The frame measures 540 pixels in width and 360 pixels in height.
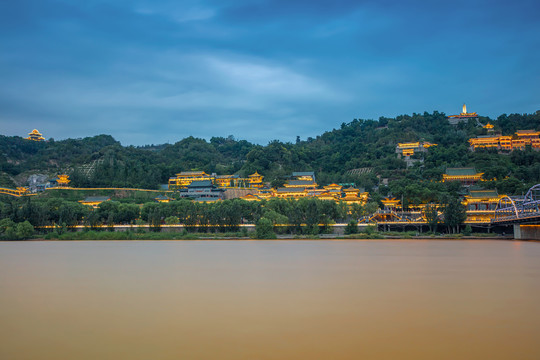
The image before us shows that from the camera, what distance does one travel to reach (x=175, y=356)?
931 centimetres

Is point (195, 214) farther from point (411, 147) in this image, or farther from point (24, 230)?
point (411, 147)

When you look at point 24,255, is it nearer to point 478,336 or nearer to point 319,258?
point 319,258

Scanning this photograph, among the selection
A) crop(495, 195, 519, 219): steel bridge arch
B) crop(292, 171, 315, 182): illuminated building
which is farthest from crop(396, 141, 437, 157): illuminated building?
crop(495, 195, 519, 219): steel bridge arch

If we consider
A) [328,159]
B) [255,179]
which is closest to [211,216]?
[255,179]

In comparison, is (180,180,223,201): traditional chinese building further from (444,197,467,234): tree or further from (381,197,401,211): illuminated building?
(444,197,467,234): tree

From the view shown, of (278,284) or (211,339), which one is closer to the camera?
(211,339)

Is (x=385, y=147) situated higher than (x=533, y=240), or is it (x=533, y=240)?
(x=385, y=147)

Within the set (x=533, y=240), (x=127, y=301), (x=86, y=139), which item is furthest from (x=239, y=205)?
(x=86, y=139)

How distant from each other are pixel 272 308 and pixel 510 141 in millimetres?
65350

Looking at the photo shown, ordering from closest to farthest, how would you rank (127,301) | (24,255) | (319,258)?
(127,301), (319,258), (24,255)

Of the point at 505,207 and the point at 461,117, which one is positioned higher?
the point at 461,117

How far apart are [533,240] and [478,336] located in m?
29.8

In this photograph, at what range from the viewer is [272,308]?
13.5m

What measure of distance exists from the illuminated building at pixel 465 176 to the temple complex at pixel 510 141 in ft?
44.7
